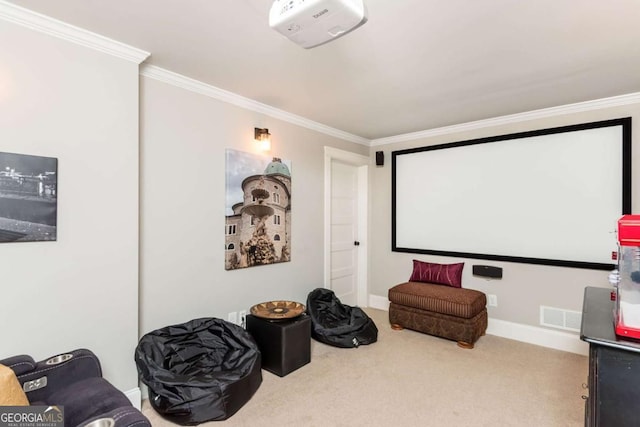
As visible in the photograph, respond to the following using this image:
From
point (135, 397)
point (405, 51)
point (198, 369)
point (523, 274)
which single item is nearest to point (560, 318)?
point (523, 274)

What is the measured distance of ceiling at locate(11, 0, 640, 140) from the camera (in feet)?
5.64

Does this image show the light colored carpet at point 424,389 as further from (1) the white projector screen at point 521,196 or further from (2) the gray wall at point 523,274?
(1) the white projector screen at point 521,196

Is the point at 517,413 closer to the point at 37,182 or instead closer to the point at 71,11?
the point at 37,182

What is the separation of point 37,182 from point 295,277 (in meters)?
2.35

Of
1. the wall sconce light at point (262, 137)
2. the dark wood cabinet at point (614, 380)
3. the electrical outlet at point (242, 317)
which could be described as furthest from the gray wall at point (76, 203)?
the dark wood cabinet at point (614, 380)

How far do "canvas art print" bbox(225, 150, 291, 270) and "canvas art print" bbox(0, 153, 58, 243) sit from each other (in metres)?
1.26

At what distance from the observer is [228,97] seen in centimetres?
286

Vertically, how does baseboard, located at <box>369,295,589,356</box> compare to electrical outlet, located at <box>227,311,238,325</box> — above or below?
below

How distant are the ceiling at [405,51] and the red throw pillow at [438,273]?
5.80 feet

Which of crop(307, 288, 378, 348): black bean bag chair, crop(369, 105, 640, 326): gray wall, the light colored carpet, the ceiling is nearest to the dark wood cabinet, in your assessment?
the light colored carpet

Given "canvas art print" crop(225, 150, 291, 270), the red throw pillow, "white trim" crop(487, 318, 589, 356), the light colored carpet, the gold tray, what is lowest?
the light colored carpet

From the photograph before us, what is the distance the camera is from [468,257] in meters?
3.76

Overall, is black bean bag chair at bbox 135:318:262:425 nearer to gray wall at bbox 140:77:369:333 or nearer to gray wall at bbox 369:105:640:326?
gray wall at bbox 140:77:369:333

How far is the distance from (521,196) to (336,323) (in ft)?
7.82
